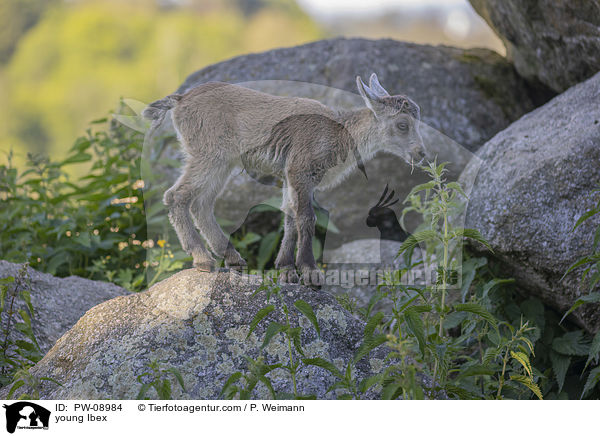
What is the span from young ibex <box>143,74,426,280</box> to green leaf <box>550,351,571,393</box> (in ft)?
7.45

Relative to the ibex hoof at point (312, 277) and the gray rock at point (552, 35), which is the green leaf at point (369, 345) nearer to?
the ibex hoof at point (312, 277)

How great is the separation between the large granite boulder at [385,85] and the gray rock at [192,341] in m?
2.62

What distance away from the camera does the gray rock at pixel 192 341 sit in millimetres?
4625

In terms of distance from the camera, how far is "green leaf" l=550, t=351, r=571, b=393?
5.65m

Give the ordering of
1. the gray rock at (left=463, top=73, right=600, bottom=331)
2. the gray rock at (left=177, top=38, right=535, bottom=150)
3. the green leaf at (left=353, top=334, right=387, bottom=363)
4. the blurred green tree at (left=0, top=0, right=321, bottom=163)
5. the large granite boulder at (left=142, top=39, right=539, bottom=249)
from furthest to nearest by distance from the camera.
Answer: the blurred green tree at (left=0, top=0, right=321, bottom=163)
the gray rock at (left=177, top=38, right=535, bottom=150)
the large granite boulder at (left=142, top=39, right=539, bottom=249)
the gray rock at (left=463, top=73, right=600, bottom=331)
the green leaf at (left=353, top=334, right=387, bottom=363)

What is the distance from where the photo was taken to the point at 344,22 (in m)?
17.3

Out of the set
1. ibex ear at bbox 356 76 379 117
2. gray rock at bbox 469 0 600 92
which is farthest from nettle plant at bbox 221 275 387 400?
gray rock at bbox 469 0 600 92

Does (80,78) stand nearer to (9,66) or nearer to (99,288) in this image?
(9,66)

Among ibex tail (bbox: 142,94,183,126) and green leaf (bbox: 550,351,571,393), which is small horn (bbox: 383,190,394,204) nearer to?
green leaf (bbox: 550,351,571,393)

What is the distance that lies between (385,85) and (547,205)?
3.13 metres

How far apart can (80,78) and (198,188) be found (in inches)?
495
